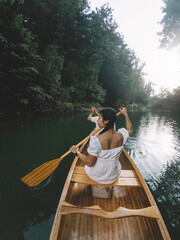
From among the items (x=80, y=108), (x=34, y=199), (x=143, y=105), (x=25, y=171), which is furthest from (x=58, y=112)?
(x=143, y=105)

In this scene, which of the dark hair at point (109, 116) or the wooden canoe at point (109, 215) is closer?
the wooden canoe at point (109, 215)

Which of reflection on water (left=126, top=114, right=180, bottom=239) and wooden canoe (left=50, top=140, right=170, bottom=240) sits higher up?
wooden canoe (left=50, top=140, right=170, bottom=240)

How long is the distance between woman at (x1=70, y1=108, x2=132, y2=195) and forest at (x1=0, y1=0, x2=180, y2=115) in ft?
15.4

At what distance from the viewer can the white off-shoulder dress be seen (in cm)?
146

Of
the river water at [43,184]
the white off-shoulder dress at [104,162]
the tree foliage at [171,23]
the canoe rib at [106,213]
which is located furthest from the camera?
the tree foliage at [171,23]

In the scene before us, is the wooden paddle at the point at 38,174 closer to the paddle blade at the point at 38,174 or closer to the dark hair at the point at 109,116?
the paddle blade at the point at 38,174

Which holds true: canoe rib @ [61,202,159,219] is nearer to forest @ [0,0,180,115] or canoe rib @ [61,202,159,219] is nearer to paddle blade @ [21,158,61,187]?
paddle blade @ [21,158,61,187]

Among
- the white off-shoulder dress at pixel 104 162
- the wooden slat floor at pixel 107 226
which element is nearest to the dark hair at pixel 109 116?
the white off-shoulder dress at pixel 104 162

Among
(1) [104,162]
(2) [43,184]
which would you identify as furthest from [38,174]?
(1) [104,162]

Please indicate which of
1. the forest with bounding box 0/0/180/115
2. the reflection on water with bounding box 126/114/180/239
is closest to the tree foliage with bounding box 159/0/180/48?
the forest with bounding box 0/0/180/115

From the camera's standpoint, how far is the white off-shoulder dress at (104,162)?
1.46 metres

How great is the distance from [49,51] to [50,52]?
14 centimetres

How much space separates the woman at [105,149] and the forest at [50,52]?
15.4ft

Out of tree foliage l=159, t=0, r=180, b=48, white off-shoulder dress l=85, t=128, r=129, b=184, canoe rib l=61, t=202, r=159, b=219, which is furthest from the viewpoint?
tree foliage l=159, t=0, r=180, b=48
